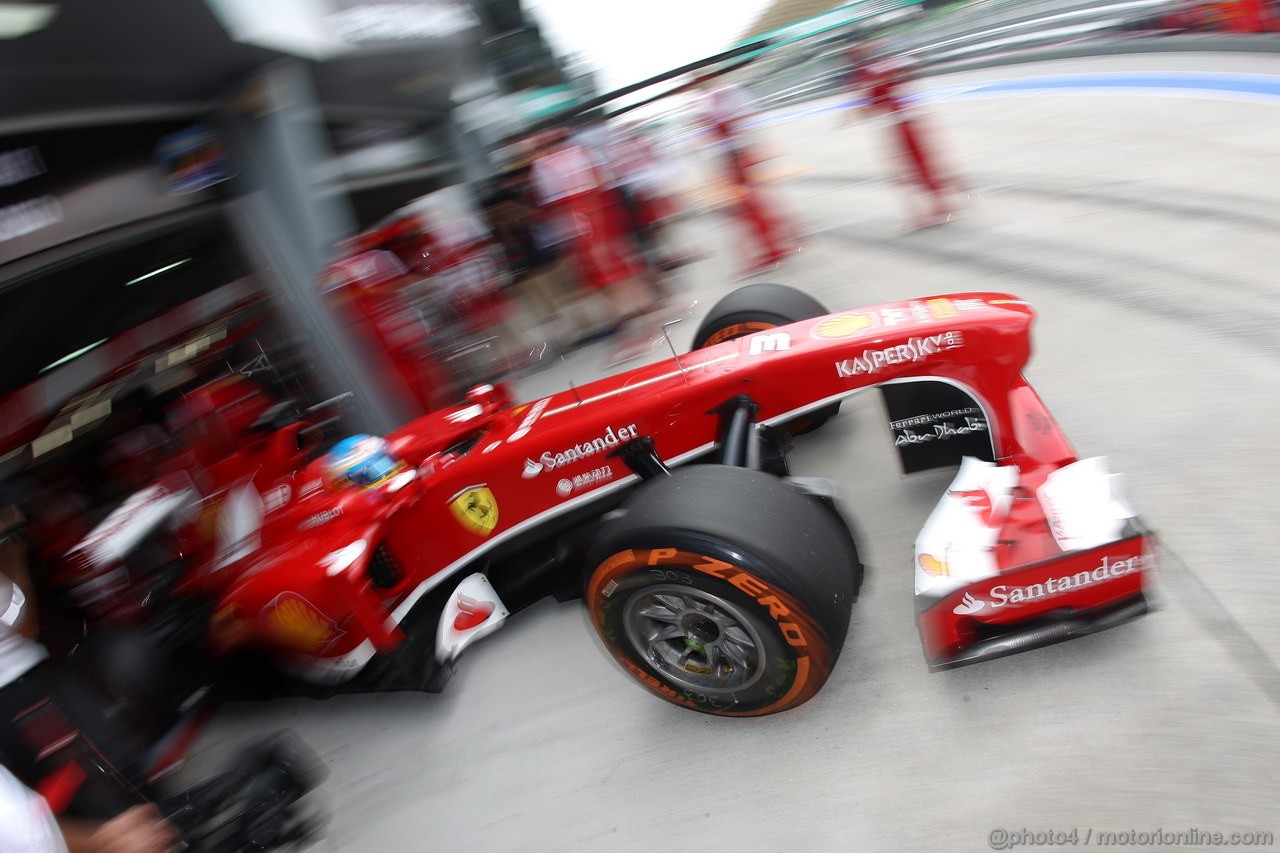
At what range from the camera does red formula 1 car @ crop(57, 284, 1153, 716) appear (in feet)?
6.01

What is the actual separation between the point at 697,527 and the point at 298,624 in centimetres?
156

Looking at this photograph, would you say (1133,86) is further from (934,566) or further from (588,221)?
(934,566)

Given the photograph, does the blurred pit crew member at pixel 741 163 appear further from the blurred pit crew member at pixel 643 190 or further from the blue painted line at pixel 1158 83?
the blue painted line at pixel 1158 83

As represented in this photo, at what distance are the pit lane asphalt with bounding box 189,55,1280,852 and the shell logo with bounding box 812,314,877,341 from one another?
701 millimetres

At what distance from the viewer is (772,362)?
2.46 m

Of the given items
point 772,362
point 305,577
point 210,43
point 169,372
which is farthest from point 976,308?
point 169,372

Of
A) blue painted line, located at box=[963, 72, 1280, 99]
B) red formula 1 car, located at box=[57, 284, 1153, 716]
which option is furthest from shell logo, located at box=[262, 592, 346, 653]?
blue painted line, located at box=[963, 72, 1280, 99]

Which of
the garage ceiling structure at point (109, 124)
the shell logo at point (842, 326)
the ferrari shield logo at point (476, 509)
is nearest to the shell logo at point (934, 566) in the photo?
the shell logo at point (842, 326)

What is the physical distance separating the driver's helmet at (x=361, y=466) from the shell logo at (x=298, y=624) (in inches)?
16.5

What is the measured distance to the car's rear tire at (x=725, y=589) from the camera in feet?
6.01

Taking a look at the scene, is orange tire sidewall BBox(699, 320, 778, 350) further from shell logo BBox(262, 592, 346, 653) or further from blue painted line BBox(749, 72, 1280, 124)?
blue painted line BBox(749, 72, 1280, 124)

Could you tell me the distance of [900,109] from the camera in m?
5.61

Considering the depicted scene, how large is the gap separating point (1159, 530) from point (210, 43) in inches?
189

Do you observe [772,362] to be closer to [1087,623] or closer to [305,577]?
[1087,623]
